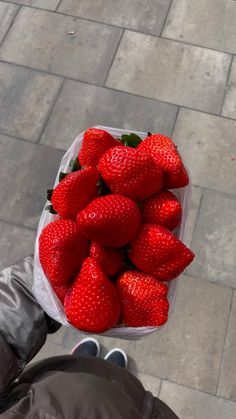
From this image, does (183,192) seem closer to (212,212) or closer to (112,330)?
(112,330)

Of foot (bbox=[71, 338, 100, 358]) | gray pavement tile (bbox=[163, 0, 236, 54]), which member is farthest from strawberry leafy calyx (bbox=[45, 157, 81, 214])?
gray pavement tile (bbox=[163, 0, 236, 54])

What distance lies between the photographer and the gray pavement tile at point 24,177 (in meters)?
2.74

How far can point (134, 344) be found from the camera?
2385 mm

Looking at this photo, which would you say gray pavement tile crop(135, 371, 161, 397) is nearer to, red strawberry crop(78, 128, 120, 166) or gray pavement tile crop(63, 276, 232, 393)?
gray pavement tile crop(63, 276, 232, 393)

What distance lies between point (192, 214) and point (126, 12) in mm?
1747

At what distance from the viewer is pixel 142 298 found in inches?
48.9

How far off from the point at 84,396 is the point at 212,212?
1.65 meters

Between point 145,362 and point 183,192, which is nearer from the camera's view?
point 183,192

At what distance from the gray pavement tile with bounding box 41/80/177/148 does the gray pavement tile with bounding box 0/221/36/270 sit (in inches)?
24.9

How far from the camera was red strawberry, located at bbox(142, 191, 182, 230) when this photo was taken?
1.28 metres

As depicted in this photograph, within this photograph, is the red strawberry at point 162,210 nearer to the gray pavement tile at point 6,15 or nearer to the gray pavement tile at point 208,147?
the gray pavement tile at point 208,147

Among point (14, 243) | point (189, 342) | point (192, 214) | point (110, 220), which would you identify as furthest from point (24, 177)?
point (110, 220)

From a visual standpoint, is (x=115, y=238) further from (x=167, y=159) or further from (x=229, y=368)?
(x=229, y=368)

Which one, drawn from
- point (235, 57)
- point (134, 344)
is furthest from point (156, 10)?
point (134, 344)
